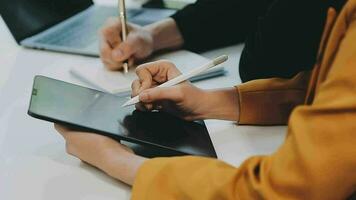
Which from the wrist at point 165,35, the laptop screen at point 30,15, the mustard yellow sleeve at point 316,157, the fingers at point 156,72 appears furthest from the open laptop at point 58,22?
the mustard yellow sleeve at point 316,157

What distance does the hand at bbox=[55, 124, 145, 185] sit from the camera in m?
0.72

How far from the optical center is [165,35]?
3.83ft

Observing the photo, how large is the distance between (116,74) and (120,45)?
8 centimetres

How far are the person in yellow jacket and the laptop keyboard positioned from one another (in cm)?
44

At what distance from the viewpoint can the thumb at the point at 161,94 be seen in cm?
80

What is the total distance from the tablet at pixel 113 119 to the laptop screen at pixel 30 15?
1.35 feet

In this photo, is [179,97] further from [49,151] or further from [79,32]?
[79,32]

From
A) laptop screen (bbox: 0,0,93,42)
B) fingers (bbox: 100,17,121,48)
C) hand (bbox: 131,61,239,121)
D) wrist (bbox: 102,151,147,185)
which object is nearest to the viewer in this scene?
wrist (bbox: 102,151,147,185)

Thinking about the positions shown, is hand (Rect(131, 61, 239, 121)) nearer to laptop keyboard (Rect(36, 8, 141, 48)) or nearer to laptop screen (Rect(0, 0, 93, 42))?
laptop keyboard (Rect(36, 8, 141, 48))

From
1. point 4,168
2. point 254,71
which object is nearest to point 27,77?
point 4,168

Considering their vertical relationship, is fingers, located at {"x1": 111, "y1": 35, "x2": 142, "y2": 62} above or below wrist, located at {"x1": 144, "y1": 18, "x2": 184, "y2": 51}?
above

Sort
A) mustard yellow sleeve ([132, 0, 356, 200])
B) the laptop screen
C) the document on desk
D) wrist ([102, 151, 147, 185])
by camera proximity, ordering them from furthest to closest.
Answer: the laptop screen
the document on desk
wrist ([102, 151, 147, 185])
mustard yellow sleeve ([132, 0, 356, 200])

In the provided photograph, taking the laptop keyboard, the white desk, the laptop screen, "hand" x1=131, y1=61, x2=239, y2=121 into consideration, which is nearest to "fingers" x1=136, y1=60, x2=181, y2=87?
"hand" x1=131, y1=61, x2=239, y2=121

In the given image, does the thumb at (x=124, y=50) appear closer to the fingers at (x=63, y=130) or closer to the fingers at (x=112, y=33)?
the fingers at (x=112, y=33)
